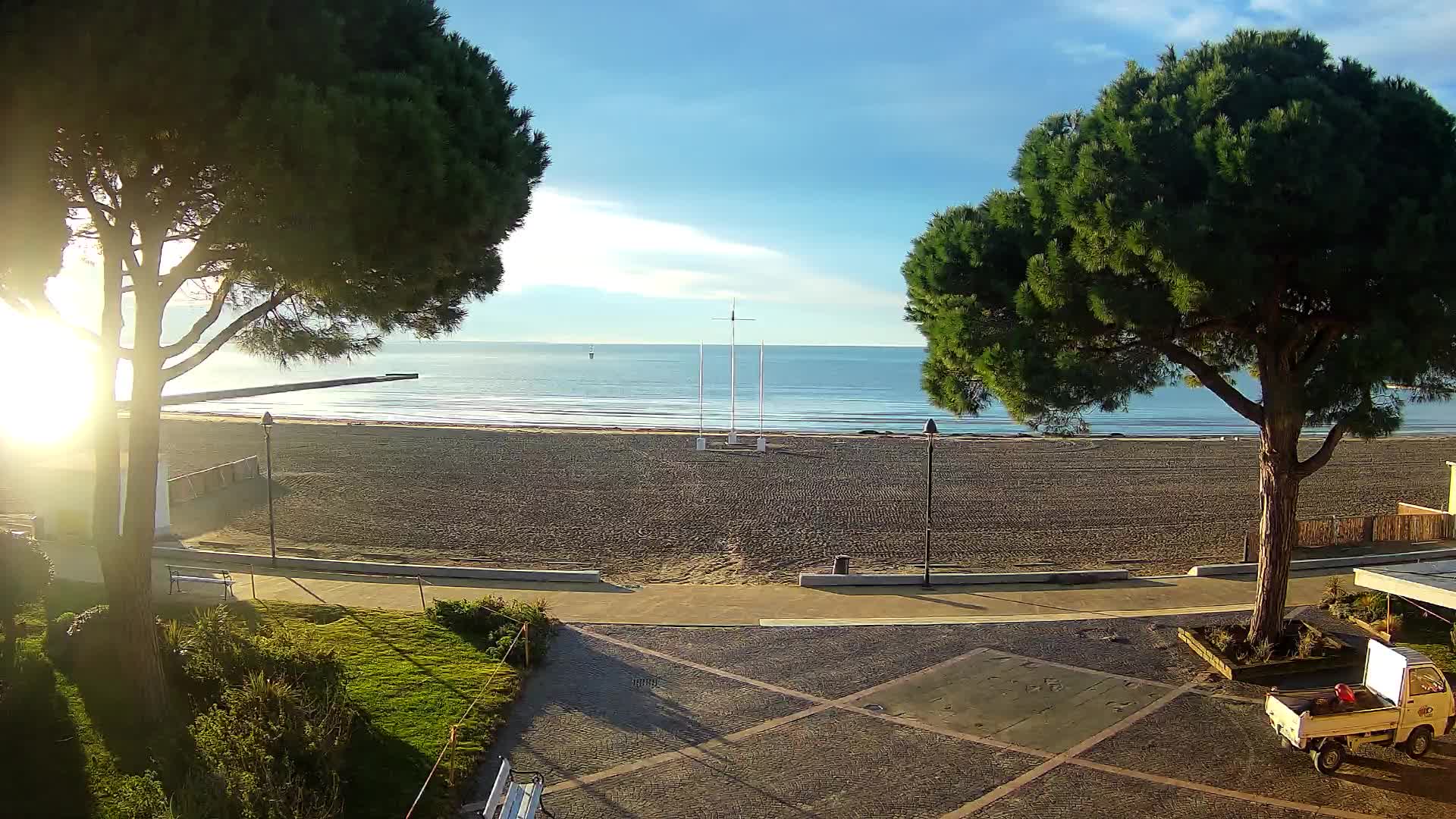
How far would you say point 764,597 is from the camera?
15469mm

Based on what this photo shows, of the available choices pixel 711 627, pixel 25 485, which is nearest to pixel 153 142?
pixel 711 627

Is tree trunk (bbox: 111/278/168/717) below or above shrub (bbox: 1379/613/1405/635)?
above

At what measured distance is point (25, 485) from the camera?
18250mm

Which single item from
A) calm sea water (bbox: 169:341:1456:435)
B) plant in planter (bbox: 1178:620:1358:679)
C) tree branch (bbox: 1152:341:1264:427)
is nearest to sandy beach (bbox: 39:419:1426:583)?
plant in planter (bbox: 1178:620:1358:679)

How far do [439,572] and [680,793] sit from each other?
9882 mm

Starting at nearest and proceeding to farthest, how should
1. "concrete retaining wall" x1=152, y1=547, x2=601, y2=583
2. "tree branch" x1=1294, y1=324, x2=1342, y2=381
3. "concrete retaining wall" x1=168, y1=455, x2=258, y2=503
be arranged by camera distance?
1. "tree branch" x1=1294, y1=324, x2=1342, y2=381
2. "concrete retaining wall" x1=152, y1=547, x2=601, y2=583
3. "concrete retaining wall" x1=168, y1=455, x2=258, y2=503

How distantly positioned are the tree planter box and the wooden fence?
356 inches

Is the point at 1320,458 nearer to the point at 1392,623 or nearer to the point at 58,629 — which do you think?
the point at 1392,623

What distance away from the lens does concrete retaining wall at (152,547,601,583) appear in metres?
16.4

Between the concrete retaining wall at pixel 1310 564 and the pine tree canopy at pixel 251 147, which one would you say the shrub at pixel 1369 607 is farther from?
the pine tree canopy at pixel 251 147

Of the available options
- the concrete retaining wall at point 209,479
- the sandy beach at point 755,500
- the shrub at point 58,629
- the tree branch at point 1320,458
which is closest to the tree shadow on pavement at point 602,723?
the shrub at point 58,629

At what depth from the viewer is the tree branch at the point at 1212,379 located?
36.5 ft

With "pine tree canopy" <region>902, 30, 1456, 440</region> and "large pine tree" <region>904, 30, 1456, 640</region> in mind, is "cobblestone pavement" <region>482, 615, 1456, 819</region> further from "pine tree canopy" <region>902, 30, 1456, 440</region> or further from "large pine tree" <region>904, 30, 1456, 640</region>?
"pine tree canopy" <region>902, 30, 1456, 440</region>

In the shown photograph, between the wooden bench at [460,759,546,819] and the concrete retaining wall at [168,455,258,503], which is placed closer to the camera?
the wooden bench at [460,759,546,819]
